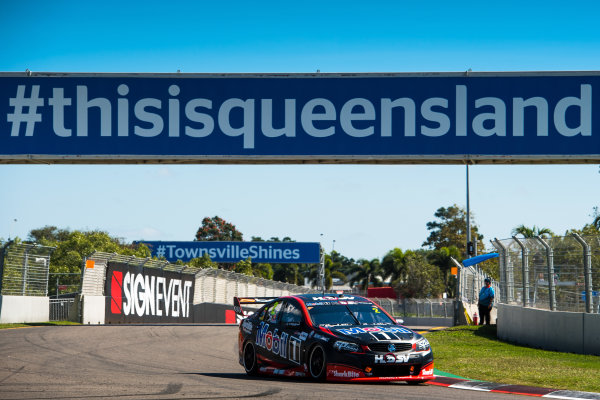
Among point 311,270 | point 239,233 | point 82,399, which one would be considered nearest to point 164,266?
point 82,399

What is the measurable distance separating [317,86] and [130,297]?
17.2 metres

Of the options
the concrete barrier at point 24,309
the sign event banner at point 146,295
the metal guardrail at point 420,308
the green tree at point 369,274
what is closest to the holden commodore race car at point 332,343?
the concrete barrier at point 24,309

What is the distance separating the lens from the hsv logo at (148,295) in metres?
29.7

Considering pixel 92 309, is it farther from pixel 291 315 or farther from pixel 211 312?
pixel 291 315

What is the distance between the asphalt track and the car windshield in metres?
0.98

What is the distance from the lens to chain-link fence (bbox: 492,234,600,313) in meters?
15.6

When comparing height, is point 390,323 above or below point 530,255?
below

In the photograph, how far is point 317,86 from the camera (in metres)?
15.9

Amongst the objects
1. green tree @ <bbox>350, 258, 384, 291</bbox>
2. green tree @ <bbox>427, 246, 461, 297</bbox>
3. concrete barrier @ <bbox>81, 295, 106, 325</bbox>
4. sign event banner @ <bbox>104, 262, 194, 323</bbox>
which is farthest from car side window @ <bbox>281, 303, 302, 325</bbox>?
green tree @ <bbox>350, 258, 384, 291</bbox>

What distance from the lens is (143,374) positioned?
12070 mm

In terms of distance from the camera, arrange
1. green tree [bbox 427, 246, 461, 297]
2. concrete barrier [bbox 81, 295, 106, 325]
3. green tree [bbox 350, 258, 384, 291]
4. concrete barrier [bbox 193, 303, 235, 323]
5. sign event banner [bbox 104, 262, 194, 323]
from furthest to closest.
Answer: green tree [bbox 350, 258, 384, 291] → green tree [bbox 427, 246, 461, 297] → concrete barrier [bbox 193, 303, 235, 323] → sign event banner [bbox 104, 262, 194, 323] → concrete barrier [bbox 81, 295, 106, 325]

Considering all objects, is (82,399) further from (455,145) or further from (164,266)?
(164,266)

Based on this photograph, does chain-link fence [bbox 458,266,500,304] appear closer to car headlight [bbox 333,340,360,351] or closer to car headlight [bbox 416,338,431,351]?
car headlight [bbox 416,338,431,351]

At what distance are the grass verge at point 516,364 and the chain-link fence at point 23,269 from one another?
1279 centimetres
